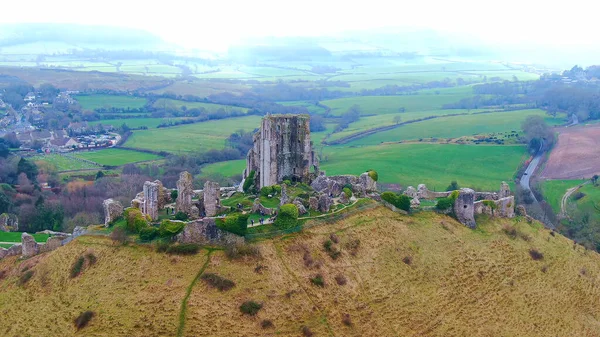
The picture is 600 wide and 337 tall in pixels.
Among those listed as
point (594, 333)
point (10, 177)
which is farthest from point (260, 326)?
point (10, 177)

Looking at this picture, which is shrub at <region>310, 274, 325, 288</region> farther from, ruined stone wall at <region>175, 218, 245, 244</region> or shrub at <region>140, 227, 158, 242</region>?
shrub at <region>140, 227, 158, 242</region>

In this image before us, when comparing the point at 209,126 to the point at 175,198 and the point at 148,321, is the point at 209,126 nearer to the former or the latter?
the point at 175,198

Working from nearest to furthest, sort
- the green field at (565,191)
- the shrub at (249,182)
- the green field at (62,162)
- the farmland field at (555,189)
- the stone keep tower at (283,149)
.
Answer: the stone keep tower at (283,149) < the shrub at (249,182) < the green field at (565,191) < the farmland field at (555,189) < the green field at (62,162)

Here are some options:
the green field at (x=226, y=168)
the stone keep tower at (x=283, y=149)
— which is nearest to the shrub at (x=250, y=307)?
the stone keep tower at (x=283, y=149)

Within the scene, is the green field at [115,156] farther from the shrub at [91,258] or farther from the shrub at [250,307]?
the shrub at [250,307]

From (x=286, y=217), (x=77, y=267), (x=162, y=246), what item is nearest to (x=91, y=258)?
(x=77, y=267)
